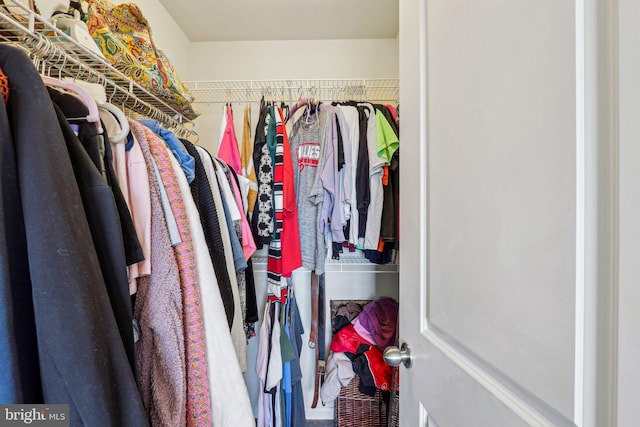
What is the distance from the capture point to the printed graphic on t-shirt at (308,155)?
4.81ft

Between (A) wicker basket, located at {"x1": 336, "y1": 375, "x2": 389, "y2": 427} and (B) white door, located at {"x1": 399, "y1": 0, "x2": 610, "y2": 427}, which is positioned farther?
(A) wicker basket, located at {"x1": 336, "y1": 375, "x2": 389, "y2": 427}

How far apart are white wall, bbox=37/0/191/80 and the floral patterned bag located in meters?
0.50

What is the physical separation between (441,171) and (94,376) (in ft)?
2.20

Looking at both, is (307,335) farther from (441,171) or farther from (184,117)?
(441,171)

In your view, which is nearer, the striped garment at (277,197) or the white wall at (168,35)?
the striped garment at (277,197)

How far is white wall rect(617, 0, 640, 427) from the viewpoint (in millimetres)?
234

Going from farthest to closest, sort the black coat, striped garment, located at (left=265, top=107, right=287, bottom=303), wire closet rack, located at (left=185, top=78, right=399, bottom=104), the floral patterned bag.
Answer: wire closet rack, located at (left=185, top=78, right=399, bottom=104) → striped garment, located at (left=265, top=107, right=287, bottom=303) → the floral patterned bag → the black coat

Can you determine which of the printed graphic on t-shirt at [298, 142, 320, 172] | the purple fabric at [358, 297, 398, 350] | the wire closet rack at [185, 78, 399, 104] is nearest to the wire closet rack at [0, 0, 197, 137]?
the printed graphic on t-shirt at [298, 142, 320, 172]

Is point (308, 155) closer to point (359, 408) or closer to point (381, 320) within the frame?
point (381, 320)

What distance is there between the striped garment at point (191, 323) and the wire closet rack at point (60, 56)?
14.5 inches

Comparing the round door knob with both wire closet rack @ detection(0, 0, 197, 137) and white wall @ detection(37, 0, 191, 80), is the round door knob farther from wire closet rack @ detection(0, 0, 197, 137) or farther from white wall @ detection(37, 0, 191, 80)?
white wall @ detection(37, 0, 191, 80)

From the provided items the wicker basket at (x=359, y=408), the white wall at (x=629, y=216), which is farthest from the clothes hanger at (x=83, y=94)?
the wicker basket at (x=359, y=408)

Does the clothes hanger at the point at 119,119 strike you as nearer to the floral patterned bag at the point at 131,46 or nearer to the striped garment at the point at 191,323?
the striped garment at the point at 191,323

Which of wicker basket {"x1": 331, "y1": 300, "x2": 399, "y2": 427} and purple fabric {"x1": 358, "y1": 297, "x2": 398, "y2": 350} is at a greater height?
purple fabric {"x1": 358, "y1": 297, "x2": 398, "y2": 350}
